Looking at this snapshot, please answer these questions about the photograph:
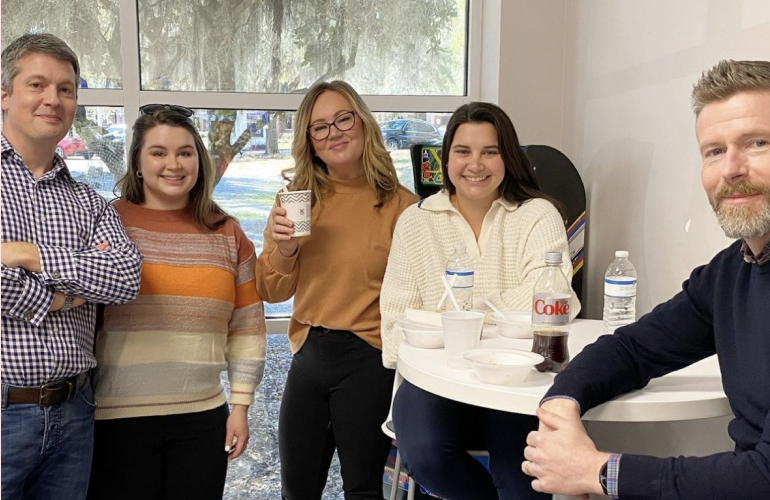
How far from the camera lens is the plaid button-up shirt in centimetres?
167

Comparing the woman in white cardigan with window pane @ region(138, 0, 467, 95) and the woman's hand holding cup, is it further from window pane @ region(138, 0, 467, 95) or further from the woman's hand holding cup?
window pane @ region(138, 0, 467, 95)

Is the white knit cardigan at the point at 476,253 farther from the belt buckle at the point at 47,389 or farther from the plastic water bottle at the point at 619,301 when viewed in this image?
the belt buckle at the point at 47,389

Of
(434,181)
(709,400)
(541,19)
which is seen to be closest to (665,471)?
(709,400)

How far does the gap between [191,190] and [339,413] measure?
0.77 meters

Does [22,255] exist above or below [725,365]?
above

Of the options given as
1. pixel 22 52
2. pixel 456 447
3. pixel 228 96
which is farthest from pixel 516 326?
pixel 228 96

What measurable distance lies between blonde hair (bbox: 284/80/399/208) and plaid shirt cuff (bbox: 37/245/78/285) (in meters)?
0.81

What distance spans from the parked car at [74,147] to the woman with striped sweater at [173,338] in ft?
4.68

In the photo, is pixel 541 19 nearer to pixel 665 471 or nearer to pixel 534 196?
pixel 534 196

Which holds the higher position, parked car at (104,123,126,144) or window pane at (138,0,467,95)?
window pane at (138,0,467,95)

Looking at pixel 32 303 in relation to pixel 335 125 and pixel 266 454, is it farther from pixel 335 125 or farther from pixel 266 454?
pixel 266 454

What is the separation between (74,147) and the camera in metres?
3.39

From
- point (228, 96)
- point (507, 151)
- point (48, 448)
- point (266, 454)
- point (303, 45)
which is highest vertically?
point (303, 45)

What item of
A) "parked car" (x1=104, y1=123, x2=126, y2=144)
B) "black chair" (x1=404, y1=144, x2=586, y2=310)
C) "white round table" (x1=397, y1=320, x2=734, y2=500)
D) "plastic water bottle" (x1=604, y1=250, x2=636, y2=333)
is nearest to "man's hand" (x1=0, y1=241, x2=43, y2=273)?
"white round table" (x1=397, y1=320, x2=734, y2=500)
